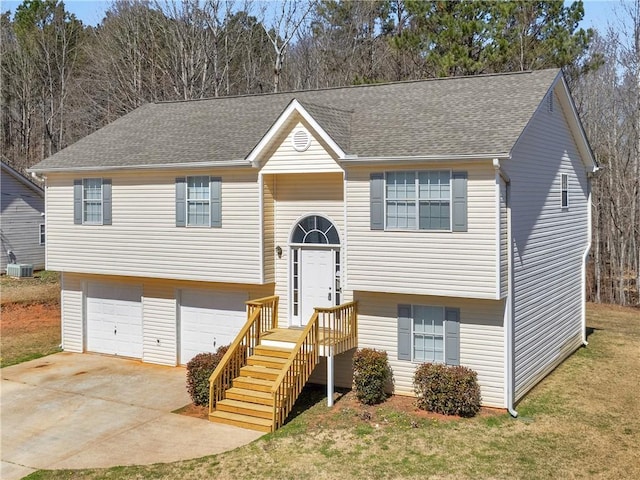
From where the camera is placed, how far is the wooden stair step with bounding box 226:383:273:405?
14.3 m

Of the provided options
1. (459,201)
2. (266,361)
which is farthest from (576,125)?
(266,361)

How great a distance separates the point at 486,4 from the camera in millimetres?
32625

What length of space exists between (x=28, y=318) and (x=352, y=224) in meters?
17.0

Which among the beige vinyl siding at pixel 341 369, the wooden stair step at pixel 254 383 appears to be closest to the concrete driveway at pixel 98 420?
the wooden stair step at pixel 254 383

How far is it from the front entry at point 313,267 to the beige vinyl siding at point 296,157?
5.27 feet

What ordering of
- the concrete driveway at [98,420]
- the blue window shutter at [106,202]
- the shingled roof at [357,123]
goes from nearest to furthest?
the concrete driveway at [98,420], the shingled roof at [357,123], the blue window shutter at [106,202]

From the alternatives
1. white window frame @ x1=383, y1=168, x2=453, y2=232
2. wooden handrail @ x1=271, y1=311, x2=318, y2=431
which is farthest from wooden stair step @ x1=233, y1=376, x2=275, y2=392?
white window frame @ x1=383, y1=168, x2=453, y2=232

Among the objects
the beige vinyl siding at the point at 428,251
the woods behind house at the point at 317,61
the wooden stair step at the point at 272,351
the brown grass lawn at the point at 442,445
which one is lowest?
the brown grass lawn at the point at 442,445

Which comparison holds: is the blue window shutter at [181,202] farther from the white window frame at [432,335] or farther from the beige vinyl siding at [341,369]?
the white window frame at [432,335]

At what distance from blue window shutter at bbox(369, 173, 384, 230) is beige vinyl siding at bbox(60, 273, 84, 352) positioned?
1111 cm

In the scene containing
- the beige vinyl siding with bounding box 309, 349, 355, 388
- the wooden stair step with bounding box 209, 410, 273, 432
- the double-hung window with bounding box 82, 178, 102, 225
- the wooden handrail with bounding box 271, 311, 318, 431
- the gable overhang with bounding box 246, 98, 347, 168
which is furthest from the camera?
the double-hung window with bounding box 82, 178, 102, 225

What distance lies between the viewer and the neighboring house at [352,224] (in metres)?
14.6

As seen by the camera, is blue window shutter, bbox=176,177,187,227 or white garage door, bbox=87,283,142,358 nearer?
blue window shutter, bbox=176,177,187,227

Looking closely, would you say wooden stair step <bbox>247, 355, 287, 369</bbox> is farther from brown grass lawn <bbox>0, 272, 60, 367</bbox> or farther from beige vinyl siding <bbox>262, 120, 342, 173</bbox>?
brown grass lawn <bbox>0, 272, 60, 367</bbox>
